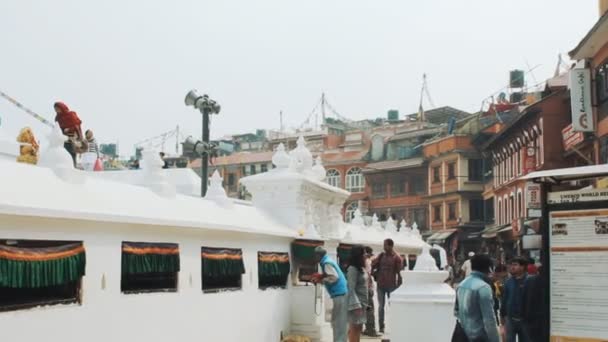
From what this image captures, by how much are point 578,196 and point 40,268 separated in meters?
5.56

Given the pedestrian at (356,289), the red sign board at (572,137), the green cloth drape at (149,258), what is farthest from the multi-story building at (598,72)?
the green cloth drape at (149,258)

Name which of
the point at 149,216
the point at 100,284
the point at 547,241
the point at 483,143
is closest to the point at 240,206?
the point at 149,216

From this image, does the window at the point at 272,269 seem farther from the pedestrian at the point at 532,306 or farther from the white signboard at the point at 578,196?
the white signboard at the point at 578,196

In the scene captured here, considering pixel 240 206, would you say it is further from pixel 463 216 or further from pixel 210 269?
pixel 463 216

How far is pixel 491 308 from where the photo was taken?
871 centimetres

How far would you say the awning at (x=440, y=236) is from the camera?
2183 inches

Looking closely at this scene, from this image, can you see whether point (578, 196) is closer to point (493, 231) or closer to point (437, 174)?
point (493, 231)

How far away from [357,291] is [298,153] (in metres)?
5.93

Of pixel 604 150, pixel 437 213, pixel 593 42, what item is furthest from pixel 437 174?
pixel 593 42

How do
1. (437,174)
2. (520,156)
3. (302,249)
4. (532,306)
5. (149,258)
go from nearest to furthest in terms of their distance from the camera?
(532,306) → (149,258) → (302,249) → (520,156) → (437,174)

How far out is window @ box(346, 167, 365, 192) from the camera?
6975 cm

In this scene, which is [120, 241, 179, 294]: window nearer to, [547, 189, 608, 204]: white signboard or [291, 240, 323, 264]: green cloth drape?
[291, 240, 323, 264]: green cloth drape

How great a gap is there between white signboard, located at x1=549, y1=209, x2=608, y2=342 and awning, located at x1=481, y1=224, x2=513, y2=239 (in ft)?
124

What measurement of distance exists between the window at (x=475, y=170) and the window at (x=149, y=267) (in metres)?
47.3
